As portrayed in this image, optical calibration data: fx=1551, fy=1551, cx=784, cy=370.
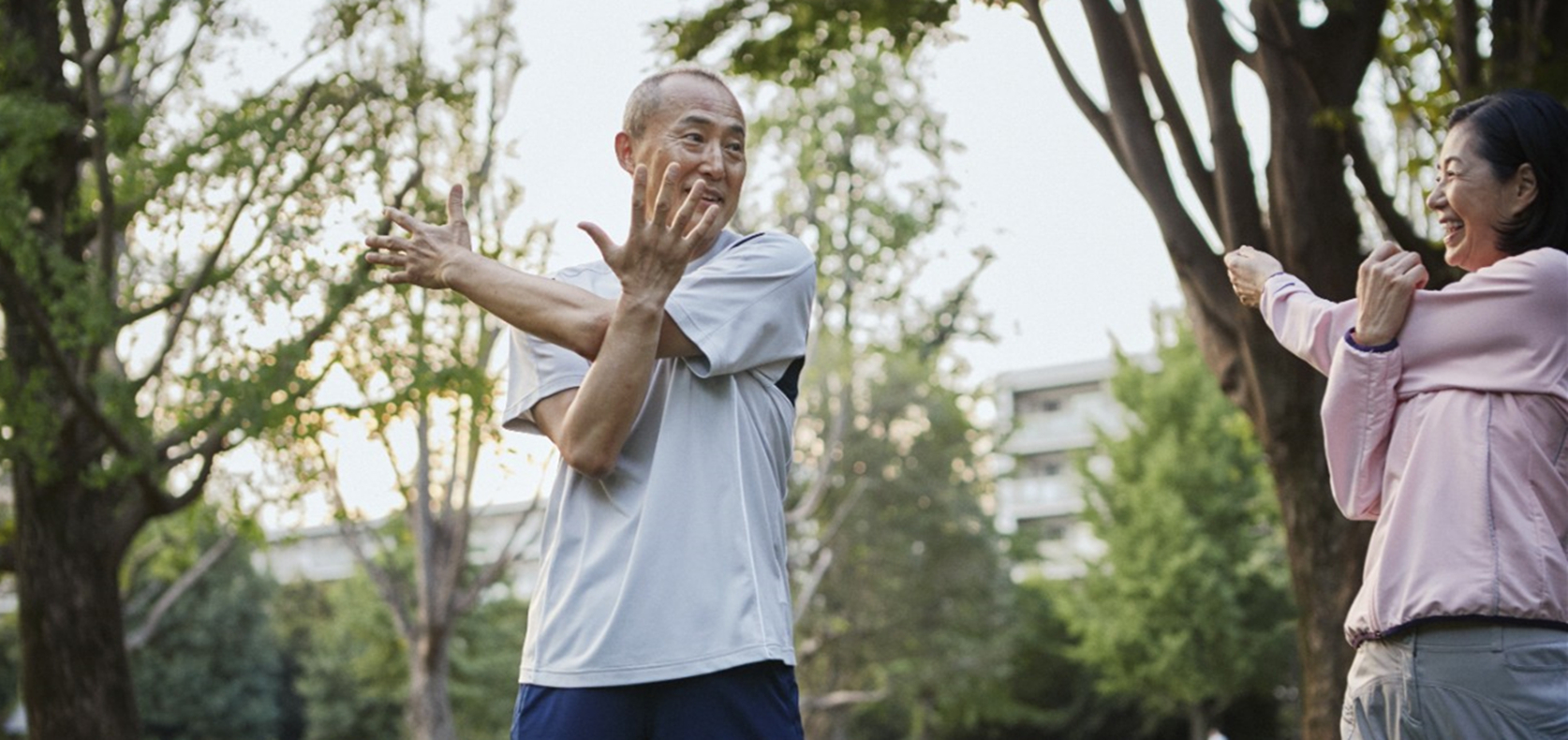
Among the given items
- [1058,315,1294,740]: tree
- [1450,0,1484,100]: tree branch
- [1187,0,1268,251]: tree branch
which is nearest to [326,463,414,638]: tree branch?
[1187,0,1268,251]: tree branch

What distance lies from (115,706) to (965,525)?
26.4 m

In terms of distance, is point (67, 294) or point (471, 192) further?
point (471, 192)

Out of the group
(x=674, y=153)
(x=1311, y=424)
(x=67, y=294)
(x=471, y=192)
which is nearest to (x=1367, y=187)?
(x=1311, y=424)

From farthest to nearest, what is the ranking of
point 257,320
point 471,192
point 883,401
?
point 883,401
point 471,192
point 257,320

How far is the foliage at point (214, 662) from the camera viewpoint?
37.8 meters

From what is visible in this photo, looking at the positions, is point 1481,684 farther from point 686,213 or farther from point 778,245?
point 686,213

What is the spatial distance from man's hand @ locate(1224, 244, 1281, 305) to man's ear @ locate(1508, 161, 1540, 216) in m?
0.41

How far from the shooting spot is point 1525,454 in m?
2.49

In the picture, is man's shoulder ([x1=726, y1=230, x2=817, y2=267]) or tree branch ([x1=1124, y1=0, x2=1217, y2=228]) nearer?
man's shoulder ([x1=726, y1=230, x2=817, y2=267])

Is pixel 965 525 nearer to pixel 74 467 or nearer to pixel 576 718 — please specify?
pixel 74 467

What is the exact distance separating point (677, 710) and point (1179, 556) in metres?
32.1

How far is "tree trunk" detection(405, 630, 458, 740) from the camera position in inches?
680

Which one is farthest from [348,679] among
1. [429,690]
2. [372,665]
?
[429,690]

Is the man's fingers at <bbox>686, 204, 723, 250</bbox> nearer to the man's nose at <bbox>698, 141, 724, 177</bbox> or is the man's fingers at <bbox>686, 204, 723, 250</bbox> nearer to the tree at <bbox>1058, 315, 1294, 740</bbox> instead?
the man's nose at <bbox>698, 141, 724, 177</bbox>
